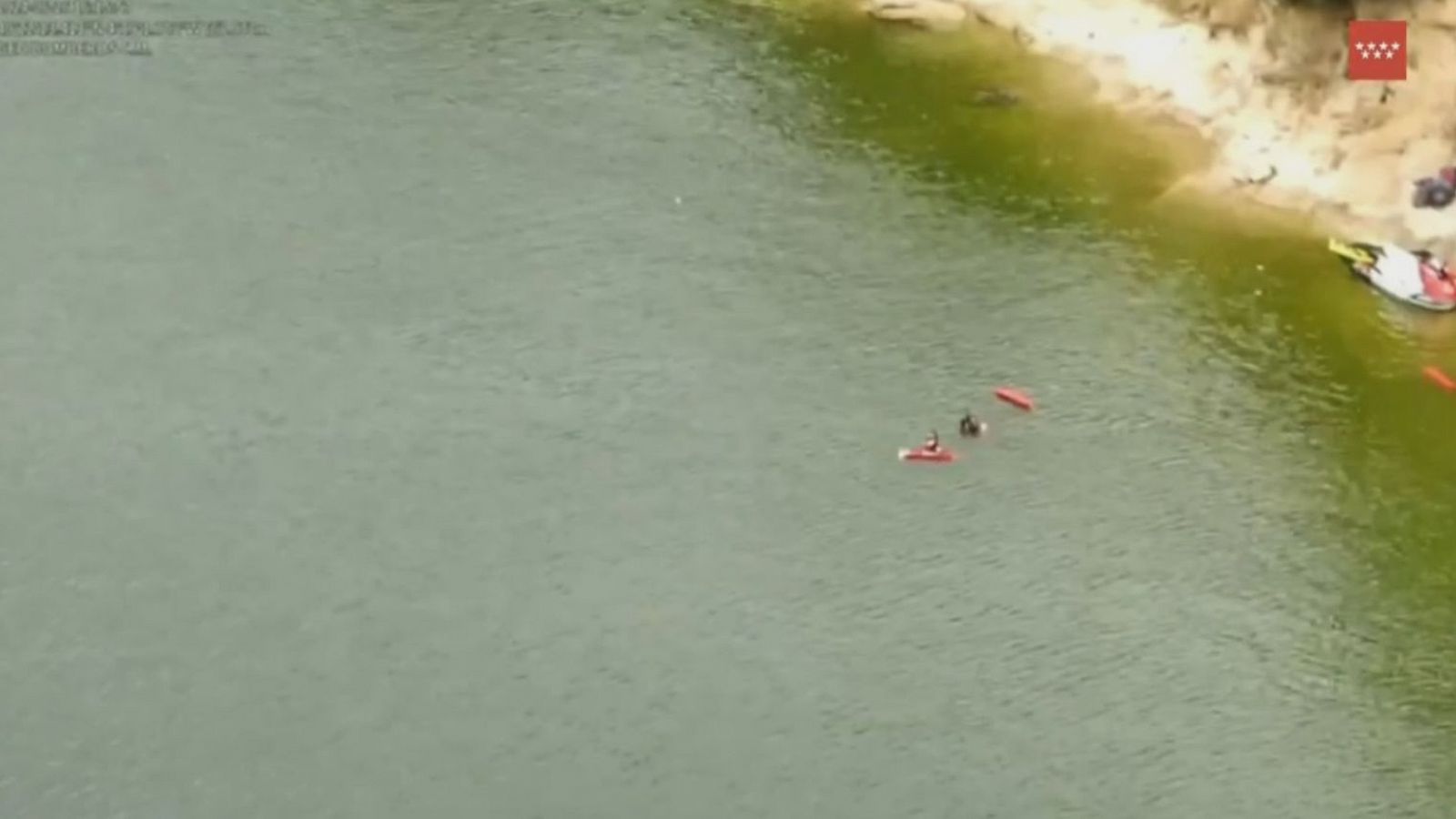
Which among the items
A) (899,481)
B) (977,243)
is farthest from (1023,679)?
(977,243)

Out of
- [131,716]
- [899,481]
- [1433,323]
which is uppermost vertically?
[1433,323]

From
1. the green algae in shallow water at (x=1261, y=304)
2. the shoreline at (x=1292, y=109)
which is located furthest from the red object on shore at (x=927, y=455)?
the shoreline at (x=1292, y=109)

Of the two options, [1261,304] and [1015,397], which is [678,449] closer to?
[1015,397]

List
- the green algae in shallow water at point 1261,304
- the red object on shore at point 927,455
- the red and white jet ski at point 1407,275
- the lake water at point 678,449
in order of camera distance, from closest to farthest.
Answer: the lake water at point 678,449, the green algae in shallow water at point 1261,304, the red object on shore at point 927,455, the red and white jet ski at point 1407,275

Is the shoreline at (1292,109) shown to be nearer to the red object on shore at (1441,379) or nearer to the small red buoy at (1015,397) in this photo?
the red object on shore at (1441,379)

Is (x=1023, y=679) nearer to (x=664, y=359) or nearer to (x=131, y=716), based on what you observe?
(x=664, y=359)

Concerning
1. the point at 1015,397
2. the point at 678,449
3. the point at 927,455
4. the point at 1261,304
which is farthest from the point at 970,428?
the point at 1261,304

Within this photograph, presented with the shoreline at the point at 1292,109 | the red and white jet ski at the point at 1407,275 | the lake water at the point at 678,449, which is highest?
the shoreline at the point at 1292,109
